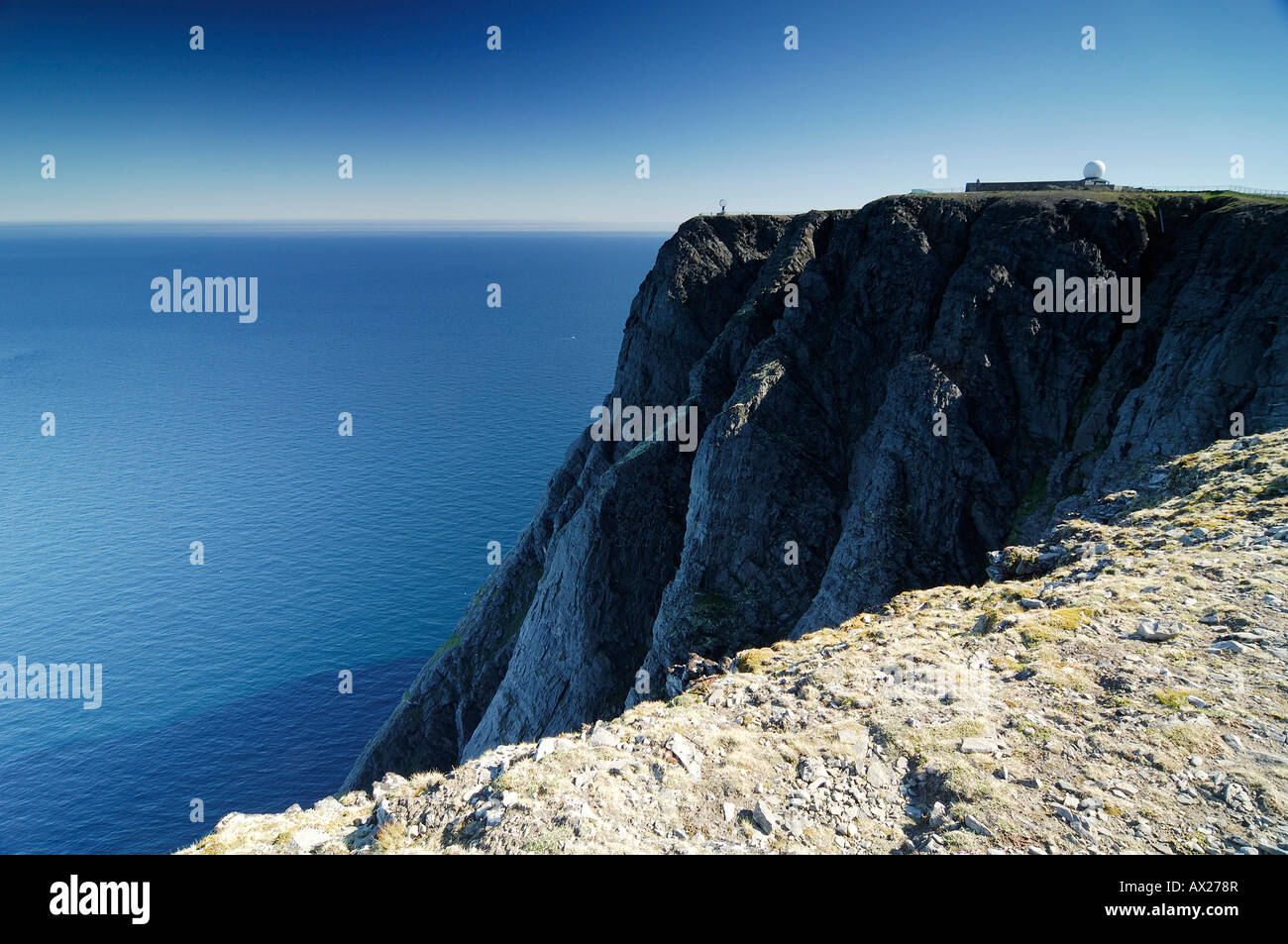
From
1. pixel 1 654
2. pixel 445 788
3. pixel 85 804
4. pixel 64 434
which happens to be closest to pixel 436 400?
pixel 64 434

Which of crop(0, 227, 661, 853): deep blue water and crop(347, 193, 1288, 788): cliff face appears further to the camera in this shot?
crop(0, 227, 661, 853): deep blue water

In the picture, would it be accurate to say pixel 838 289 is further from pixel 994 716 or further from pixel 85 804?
pixel 85 804

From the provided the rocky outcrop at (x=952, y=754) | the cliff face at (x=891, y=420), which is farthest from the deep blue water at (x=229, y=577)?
the rocky outcrop at (x=952, y=754)

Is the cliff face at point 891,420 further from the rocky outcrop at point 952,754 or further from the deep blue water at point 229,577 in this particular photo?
the deep blue water at point 229,577

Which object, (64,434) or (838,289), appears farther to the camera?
(64,434)

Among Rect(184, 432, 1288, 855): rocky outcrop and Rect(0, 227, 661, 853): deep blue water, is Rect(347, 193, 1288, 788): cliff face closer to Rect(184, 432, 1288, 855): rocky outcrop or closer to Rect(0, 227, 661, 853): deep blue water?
Rect(184, 432, 1288, 855): rocky outcrop

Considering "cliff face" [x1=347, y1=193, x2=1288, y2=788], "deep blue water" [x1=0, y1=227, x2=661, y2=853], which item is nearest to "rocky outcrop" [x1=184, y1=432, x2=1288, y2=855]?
"cliff face" [x1=347, y1=193, x2=1288, y2=788]

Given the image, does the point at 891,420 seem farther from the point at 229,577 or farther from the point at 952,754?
the point at 229,577

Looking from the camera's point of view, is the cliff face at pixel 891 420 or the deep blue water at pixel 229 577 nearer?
the cliff face at pixel 891 420
